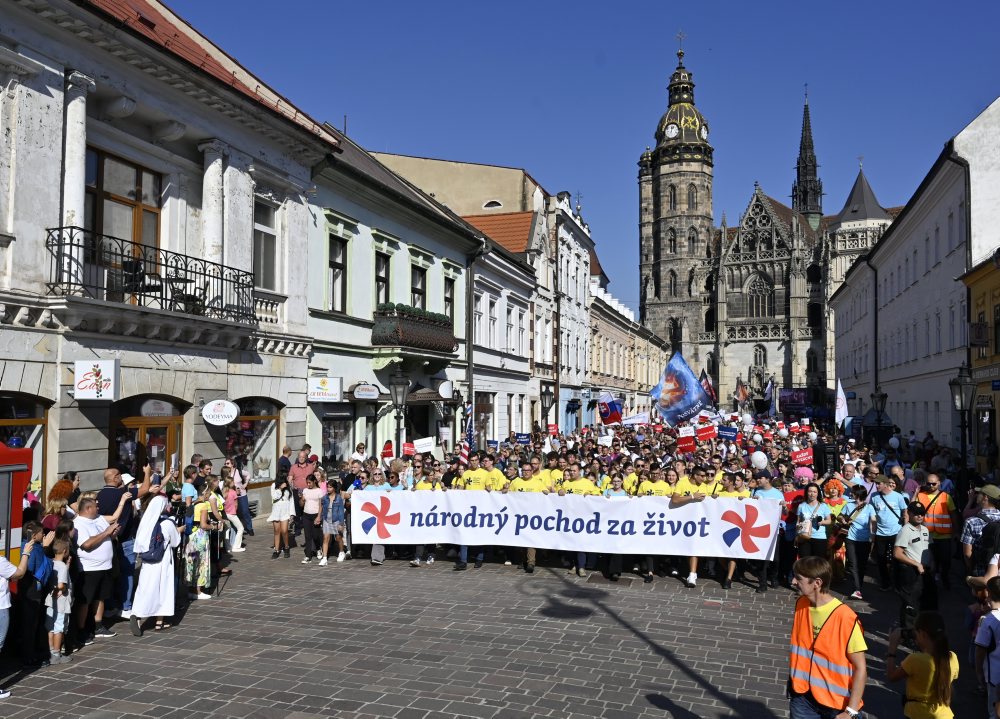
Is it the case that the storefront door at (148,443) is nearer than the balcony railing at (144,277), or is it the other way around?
the balcony railing at (144,277)

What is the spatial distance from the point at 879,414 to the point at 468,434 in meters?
14.3

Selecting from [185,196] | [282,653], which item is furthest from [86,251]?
[282,653]

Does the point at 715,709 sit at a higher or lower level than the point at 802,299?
lower

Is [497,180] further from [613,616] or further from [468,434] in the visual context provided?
[613,616]

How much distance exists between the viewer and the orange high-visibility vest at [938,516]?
36.6 ft

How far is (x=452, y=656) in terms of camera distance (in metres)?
8.33

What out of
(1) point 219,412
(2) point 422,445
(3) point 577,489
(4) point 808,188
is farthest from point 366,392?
(4) point 808,188

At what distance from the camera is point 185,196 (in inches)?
630

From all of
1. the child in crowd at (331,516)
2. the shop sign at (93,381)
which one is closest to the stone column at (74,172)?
the shop sign at (93,381)

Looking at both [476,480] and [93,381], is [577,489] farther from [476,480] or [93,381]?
[93,381]

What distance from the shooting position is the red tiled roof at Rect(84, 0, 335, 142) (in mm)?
14289

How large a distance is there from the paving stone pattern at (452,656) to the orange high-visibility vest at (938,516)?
1.01m

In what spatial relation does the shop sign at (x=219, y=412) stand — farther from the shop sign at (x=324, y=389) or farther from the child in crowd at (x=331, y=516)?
the shop sign at (x=324, y=389)

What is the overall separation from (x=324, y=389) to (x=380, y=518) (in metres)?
6.59
